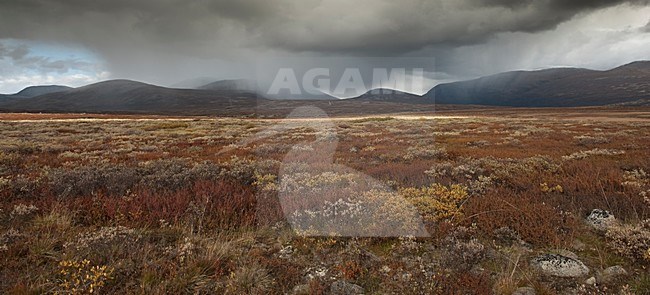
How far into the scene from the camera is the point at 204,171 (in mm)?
11055

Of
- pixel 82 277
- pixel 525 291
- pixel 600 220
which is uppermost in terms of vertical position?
pixel 82 277

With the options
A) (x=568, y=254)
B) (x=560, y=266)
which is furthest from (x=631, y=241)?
(x=560, y=266)

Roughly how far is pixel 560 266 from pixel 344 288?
342 centimetres

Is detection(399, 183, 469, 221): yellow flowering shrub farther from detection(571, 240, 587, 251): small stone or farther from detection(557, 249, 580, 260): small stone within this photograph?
detection(571, 240, 587, 251): small stone

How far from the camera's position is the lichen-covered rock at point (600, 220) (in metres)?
6.29

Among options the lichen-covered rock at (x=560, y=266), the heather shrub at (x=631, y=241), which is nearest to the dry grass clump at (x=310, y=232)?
the heather shrub at (x=631, y=241)

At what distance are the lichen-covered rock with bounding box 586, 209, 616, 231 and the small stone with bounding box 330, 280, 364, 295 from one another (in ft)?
17.2

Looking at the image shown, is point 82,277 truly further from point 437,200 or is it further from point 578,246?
point 578,246

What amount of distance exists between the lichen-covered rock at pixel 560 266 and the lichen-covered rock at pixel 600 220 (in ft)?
6.26

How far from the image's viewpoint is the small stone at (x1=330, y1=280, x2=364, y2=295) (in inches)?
176

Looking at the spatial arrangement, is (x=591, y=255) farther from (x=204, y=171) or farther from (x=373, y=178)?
(x=204, y=171)

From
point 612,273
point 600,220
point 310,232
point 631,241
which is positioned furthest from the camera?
point 600,220

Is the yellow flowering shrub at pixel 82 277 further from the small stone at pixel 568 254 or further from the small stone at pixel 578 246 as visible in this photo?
the small stone at pixel 578 246

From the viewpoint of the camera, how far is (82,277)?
4285mm
